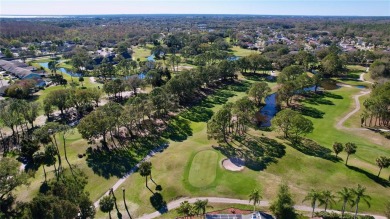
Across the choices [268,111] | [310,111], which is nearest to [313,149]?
[310,111]

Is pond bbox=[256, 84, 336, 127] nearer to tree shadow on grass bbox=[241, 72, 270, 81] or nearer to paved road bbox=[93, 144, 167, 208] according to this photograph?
tree shadow on grass bbox=[241, 72, 270, 81]

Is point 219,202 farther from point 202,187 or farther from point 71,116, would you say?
point 71,116

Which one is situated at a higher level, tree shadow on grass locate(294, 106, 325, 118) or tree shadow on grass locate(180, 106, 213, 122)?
tree shadow on grass locate(294, 106, 325, 118)

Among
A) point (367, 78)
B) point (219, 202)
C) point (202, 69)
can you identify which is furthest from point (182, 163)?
point (367, 78)

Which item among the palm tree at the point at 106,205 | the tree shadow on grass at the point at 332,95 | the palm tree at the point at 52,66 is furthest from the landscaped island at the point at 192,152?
the palm tree at the point at 52,66

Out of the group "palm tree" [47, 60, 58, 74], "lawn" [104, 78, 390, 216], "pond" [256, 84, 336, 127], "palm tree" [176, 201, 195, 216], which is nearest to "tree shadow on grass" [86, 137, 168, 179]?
"lawn" [104, 78, 390, 216]

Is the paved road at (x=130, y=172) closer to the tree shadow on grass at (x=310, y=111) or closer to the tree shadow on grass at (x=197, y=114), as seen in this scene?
the tree shadow on grass at (x=197, y=114)

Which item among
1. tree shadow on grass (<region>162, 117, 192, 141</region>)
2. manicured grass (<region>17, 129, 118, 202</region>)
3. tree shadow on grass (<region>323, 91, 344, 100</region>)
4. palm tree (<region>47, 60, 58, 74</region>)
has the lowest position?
manicured grass (<region>17, 129, 118, 202</region>)
